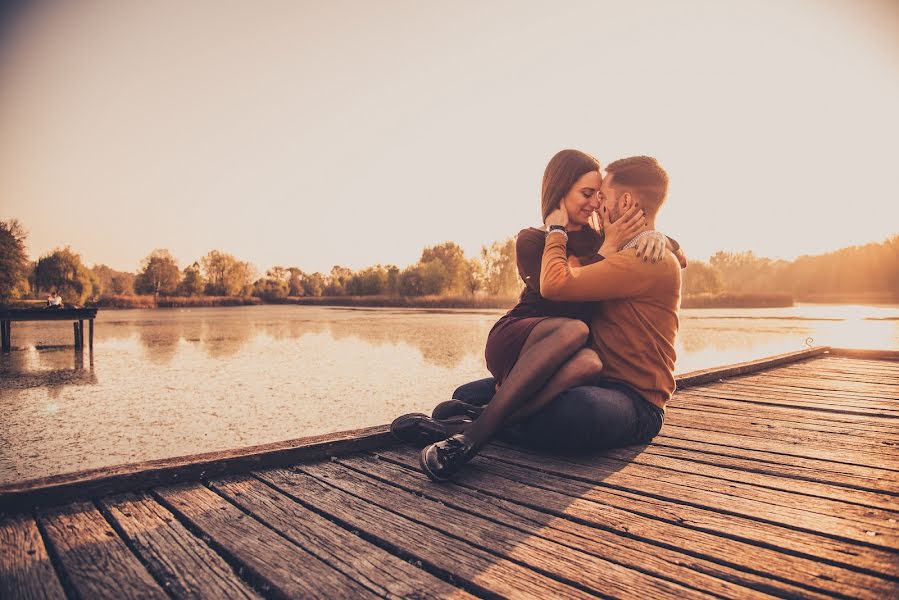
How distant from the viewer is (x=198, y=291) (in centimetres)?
6244

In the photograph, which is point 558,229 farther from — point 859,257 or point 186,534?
point 859,257

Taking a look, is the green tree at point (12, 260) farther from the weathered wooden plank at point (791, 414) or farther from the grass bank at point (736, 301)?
the grass bank at point (736, 301)

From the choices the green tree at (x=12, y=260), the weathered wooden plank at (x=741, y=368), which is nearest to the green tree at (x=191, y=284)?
the green tree at (x=12, y=260)

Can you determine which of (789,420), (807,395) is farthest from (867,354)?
(789,420)

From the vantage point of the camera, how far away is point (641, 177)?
221cm

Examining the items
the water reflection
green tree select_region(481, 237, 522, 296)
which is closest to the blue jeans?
the water reflection

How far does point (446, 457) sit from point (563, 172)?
128 centimetres

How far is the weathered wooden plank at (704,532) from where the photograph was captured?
1.18 meters

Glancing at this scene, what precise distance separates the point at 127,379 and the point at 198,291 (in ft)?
201

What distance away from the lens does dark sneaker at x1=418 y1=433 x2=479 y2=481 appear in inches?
71.4

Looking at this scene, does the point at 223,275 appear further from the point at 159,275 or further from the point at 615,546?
the point at 615,546

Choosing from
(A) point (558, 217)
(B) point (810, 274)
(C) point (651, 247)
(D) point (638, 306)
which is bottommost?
(D) point (638, 306)

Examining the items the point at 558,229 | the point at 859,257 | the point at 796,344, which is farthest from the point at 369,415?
the point at 859,257

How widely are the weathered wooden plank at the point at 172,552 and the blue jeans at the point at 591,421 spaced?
1.29m
